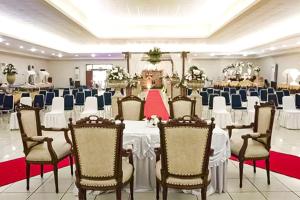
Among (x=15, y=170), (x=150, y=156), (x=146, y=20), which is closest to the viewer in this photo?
(x=150, y=156)

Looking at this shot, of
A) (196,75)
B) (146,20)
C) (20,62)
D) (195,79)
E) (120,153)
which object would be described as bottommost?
(120,153)

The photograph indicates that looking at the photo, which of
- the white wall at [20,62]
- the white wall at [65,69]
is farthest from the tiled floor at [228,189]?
the white wall at [65,69]

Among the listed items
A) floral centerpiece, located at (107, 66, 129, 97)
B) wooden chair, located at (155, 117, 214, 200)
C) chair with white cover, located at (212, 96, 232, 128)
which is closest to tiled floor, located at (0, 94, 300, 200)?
wooden chair, located at (155, 117, 214, 200)

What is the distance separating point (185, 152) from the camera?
2.99 metres

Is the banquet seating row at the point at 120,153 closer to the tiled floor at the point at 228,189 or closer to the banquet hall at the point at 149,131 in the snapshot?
the banquet hall at the point at 149,131

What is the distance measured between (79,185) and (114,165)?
43cm

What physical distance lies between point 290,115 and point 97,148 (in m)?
6.83

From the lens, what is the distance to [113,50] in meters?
20.3

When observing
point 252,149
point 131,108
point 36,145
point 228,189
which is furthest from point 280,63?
point 36,145

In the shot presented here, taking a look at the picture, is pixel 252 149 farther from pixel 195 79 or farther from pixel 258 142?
pixel 195 79

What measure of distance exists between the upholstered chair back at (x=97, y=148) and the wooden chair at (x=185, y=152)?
464 mm

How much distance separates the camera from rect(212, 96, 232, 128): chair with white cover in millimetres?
8086

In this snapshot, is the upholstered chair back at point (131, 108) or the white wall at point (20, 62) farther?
the white wall at point (20, 62)

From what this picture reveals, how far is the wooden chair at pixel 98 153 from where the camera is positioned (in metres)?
2.90
